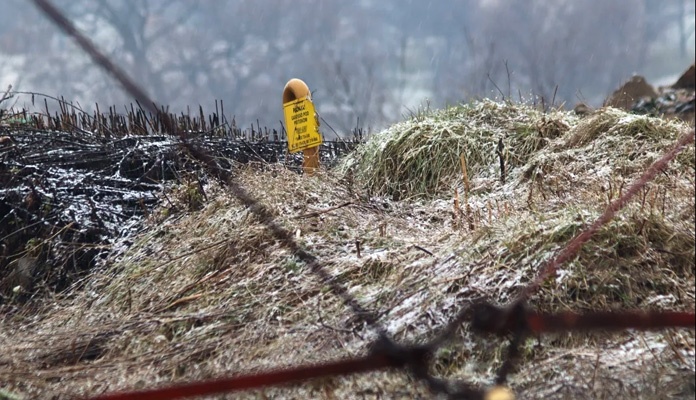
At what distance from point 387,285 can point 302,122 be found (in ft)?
10.0

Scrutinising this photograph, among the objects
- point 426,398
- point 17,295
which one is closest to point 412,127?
point 17,295

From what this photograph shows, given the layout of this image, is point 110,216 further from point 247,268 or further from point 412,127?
point 412,127

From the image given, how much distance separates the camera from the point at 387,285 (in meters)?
2.76

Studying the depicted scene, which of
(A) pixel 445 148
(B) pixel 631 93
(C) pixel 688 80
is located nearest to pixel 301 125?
(A) pixel 445 148

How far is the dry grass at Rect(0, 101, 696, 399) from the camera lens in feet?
6.79

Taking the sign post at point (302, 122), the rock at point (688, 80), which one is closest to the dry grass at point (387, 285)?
the sign post at point (302, 122)

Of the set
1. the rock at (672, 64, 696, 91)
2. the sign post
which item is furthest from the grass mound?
the rock at (672, 64, 696, 91)

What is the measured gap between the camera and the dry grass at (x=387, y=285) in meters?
2.07

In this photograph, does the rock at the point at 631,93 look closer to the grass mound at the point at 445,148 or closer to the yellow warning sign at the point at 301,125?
the grass mound at the point at 445,148

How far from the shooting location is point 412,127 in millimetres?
5602

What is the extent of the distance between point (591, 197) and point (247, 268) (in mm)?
1638

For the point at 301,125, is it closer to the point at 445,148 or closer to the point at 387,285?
the point at 445,148

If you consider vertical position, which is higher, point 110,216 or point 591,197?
point 110,216

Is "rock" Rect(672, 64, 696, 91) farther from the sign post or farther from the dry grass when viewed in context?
the sign post
